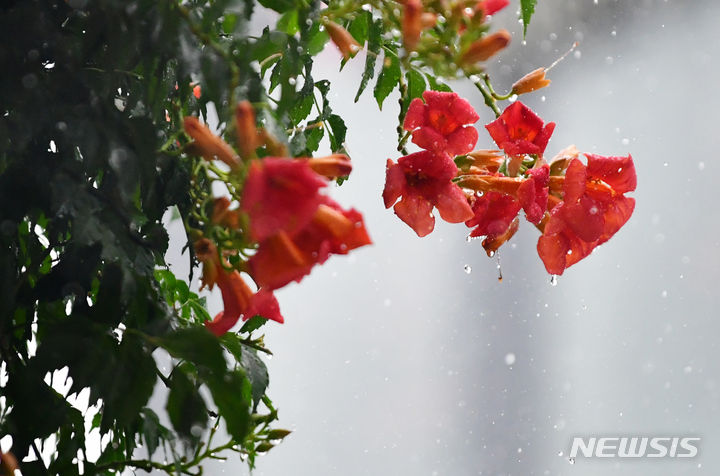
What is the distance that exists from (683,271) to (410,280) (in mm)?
681

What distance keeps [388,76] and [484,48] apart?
151 mm

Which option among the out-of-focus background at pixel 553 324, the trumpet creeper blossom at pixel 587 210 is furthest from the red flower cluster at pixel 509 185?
the out-of-focus background at pixel 553 324

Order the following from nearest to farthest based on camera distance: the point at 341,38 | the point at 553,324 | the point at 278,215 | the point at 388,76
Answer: the point at 278,215 → the point at 341,38 → the point at 388,76 → the point at 553,324

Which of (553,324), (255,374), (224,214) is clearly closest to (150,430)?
(255,374)

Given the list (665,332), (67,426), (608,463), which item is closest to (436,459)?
(608,463)

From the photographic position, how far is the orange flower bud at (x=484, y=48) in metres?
0.30

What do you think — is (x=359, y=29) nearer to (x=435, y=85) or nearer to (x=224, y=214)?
(x=435, y=85)

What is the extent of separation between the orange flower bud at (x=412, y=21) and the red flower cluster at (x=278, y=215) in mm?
54

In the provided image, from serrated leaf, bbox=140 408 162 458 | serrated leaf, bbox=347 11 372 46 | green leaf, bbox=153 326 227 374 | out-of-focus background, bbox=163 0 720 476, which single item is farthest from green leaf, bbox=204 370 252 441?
out-of-focus background, bbox=163 0 720 476

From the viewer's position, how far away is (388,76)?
448 mm

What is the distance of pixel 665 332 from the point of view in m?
2.00

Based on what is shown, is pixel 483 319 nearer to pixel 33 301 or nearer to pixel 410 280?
pixel 410 280

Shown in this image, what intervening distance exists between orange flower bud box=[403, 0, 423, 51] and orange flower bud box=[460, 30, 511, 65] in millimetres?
21

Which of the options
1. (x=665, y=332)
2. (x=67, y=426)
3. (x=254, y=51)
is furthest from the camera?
(x=665, y=332)
